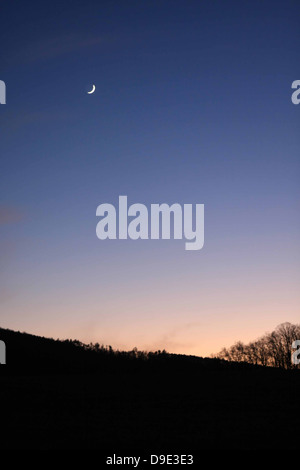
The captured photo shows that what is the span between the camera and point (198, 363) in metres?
56.5

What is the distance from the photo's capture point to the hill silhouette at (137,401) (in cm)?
2378

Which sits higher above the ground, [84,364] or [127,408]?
[84,364]

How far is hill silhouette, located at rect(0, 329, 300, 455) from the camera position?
936 inches

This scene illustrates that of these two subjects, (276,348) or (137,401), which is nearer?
(137,401)

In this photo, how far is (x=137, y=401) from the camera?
117 feet

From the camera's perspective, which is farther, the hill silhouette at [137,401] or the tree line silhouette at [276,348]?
the tree line silhouette at [276,348]

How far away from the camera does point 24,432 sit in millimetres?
24594

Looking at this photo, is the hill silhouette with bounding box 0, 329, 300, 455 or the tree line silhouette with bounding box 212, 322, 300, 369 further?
the tree line silhouette with bounding box 212, 322, 300, 369
